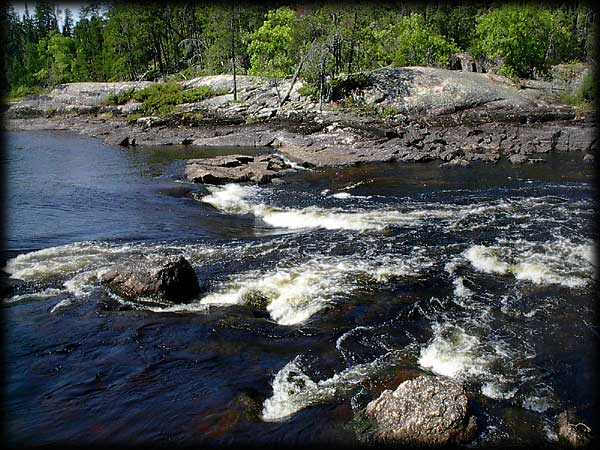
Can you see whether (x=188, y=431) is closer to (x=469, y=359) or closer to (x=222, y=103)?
(x=469, y=359)

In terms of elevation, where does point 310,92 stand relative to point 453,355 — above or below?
above

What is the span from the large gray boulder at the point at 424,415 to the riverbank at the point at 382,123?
78.8 feet

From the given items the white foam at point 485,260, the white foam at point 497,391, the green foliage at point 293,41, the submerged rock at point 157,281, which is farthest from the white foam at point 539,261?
the green foliage at point 293,41

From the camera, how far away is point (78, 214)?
68.3ft

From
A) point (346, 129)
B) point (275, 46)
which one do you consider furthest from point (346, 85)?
point (275, 46)

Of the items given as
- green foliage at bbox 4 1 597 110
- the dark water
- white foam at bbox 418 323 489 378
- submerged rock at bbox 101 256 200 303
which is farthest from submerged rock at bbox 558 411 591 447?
green foliage at bbox 4 1 597 110

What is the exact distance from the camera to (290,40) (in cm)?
5062

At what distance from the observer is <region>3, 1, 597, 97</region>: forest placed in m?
50.6

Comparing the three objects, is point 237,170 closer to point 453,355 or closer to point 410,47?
point 453,355

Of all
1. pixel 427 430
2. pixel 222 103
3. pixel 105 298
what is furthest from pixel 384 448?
pixel 222 103

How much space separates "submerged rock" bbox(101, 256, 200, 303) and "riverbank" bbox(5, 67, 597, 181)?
19.9 meters

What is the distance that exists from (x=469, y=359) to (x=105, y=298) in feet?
27.8

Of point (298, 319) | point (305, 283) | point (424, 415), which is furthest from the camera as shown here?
point (305, 283)

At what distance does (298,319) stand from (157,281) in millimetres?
3575
